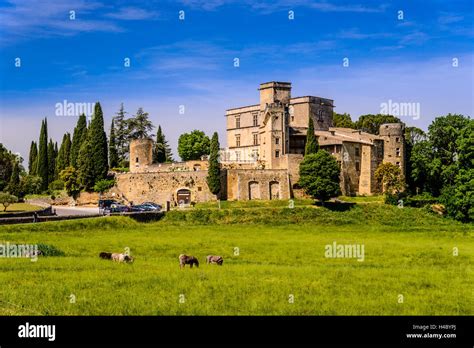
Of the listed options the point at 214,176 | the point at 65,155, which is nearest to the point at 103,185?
the point at 214,176

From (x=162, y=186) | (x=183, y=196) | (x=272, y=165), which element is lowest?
(x=183, y=196)

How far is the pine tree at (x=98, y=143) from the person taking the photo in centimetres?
6750

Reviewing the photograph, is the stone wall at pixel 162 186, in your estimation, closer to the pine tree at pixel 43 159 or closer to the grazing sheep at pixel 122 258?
the pine tree at pixel 43 159

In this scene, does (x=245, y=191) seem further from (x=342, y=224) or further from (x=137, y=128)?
(x=137, y=128)

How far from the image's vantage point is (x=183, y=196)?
6556 centimetres

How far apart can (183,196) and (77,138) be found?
1778 cm

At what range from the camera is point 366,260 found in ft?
102

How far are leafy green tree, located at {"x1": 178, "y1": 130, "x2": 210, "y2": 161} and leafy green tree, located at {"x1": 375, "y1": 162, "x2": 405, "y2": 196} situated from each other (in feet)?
99.1

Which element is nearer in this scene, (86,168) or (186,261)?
(186,261)

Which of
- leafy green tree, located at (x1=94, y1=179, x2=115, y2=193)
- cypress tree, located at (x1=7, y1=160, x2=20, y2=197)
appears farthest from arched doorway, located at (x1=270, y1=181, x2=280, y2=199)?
cypress tree, located at (x1=7, y1=160, x2=20, y2=197)

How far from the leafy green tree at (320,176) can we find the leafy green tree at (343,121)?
1644 inches

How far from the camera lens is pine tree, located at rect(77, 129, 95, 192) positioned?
68.6 meters

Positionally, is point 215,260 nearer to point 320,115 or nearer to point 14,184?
point 320,115
